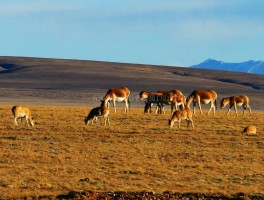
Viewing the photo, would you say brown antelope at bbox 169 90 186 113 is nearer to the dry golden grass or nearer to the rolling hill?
the dry golden grass

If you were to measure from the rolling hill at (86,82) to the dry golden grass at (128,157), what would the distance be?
41.8 metres

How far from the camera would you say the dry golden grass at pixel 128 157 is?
16516 millimetres

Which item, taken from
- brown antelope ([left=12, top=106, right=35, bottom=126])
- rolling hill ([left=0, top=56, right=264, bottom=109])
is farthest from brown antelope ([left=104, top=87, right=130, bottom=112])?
rolling hill ([left=0, top=56, right=264, bottom=109])

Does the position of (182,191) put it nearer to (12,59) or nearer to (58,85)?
(58,85)

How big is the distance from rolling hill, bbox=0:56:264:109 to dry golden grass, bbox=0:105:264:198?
41.8 m

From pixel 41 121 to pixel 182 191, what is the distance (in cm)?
1592

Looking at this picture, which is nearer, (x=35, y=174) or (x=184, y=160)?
(x=35, y=174)

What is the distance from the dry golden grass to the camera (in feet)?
54.2

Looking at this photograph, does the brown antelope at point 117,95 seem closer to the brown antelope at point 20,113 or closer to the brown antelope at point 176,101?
the brown antelope at point 176,101

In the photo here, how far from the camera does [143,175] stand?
18047mm

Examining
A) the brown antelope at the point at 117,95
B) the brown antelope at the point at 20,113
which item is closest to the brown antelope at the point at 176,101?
the brown antelope at the point at 117,95

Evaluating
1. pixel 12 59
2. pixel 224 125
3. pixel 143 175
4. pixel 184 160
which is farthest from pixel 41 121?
pixel 12 59

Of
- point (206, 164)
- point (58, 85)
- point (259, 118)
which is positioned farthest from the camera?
point (58, 85)

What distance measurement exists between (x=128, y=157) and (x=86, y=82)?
88.5 m
